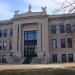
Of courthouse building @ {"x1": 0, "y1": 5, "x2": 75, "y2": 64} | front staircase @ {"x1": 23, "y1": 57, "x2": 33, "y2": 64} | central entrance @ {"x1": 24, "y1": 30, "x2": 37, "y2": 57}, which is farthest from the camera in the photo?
central entrance @ {"x1": 24, "y1": 30, "x2": 37, "y2": 57}

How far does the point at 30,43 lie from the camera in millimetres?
51562

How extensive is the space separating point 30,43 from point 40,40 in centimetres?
345

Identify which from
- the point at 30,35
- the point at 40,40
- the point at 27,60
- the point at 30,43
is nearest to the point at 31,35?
the point at 30,35

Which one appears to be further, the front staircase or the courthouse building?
the courthouse building

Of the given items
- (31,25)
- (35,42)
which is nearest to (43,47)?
(35,42)

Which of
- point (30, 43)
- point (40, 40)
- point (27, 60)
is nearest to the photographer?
point (27, 60)

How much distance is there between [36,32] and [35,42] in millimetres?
2463

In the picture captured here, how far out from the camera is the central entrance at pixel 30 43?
51.1m

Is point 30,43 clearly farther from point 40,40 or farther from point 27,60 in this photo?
point 27,60

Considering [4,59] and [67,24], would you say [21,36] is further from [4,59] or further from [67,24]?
[67,24]

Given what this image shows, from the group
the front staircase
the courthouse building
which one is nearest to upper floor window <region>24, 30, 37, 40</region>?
the courthouse building

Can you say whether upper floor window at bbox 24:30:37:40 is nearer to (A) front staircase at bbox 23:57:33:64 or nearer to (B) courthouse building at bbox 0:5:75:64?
(B) courthouse building at bbox 0:5:75:64

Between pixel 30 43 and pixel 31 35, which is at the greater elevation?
pixel 31 35

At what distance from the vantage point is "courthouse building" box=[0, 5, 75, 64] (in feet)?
160
